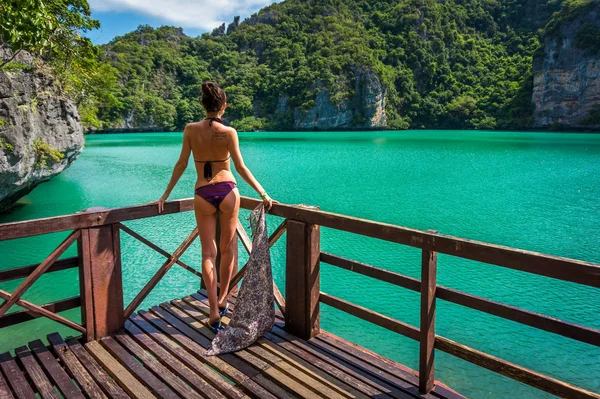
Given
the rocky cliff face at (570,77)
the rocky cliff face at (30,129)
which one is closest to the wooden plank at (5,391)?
the rocky cliff face at (30,129)

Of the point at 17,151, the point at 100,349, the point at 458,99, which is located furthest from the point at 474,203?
the point at 458,99

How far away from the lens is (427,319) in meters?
2.45

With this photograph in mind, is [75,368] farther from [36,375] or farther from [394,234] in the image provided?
[394,234]

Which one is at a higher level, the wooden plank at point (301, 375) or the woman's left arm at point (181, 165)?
the woman's left arm at point (181, 165)

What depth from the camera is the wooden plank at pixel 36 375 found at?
2.43m

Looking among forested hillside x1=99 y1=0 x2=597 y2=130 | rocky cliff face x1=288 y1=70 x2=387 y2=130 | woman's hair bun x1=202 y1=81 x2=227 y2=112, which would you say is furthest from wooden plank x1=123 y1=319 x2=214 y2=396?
rocky cliff face x1=288 y1=70 x2=387 y2=130

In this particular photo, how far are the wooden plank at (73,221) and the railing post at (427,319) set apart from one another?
1936 mm

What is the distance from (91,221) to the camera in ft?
9.71

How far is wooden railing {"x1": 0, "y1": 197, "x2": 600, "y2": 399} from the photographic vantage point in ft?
7.38

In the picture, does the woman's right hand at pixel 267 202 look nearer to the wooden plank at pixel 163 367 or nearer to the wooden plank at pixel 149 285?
the wooden plank at pixel 149 285

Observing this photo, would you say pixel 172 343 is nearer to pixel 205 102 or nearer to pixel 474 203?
pixel 205 102

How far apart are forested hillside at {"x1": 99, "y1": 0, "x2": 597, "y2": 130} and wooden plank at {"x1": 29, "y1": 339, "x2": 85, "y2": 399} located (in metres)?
78.6

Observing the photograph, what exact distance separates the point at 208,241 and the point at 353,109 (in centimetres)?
9075

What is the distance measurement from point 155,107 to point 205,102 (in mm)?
87422
